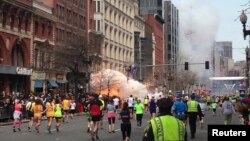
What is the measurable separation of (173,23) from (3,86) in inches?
5370

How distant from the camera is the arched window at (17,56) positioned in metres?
55.3

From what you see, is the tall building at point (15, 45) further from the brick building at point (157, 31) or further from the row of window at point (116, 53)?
the brick building at point (157, 31)

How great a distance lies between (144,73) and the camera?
114m

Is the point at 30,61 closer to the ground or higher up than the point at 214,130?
higher up

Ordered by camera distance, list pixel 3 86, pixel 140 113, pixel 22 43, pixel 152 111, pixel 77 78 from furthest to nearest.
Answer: pixel 77 78, pixel 22 43, pixel 3 86, pixel 152 111, pixel 140 113

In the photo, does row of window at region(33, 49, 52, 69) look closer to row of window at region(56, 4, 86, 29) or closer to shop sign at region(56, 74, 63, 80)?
shop sign at region(56, 74, 63, 80)

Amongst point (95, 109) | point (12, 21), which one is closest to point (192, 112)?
point (95, 109)

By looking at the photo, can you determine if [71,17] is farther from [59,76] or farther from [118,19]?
[118,19]

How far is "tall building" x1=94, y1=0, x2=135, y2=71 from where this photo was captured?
88.5m

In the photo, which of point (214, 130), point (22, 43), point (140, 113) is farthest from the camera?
point (22, 43)

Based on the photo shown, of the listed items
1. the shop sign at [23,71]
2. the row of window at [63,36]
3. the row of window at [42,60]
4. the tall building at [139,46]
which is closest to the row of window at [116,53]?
the tall building at [139,46]

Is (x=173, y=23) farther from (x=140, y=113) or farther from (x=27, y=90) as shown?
(x=140, y=113)

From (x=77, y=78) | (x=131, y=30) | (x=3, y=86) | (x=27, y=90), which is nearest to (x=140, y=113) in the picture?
(x=3, y=86)

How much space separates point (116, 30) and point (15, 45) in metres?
45.5
